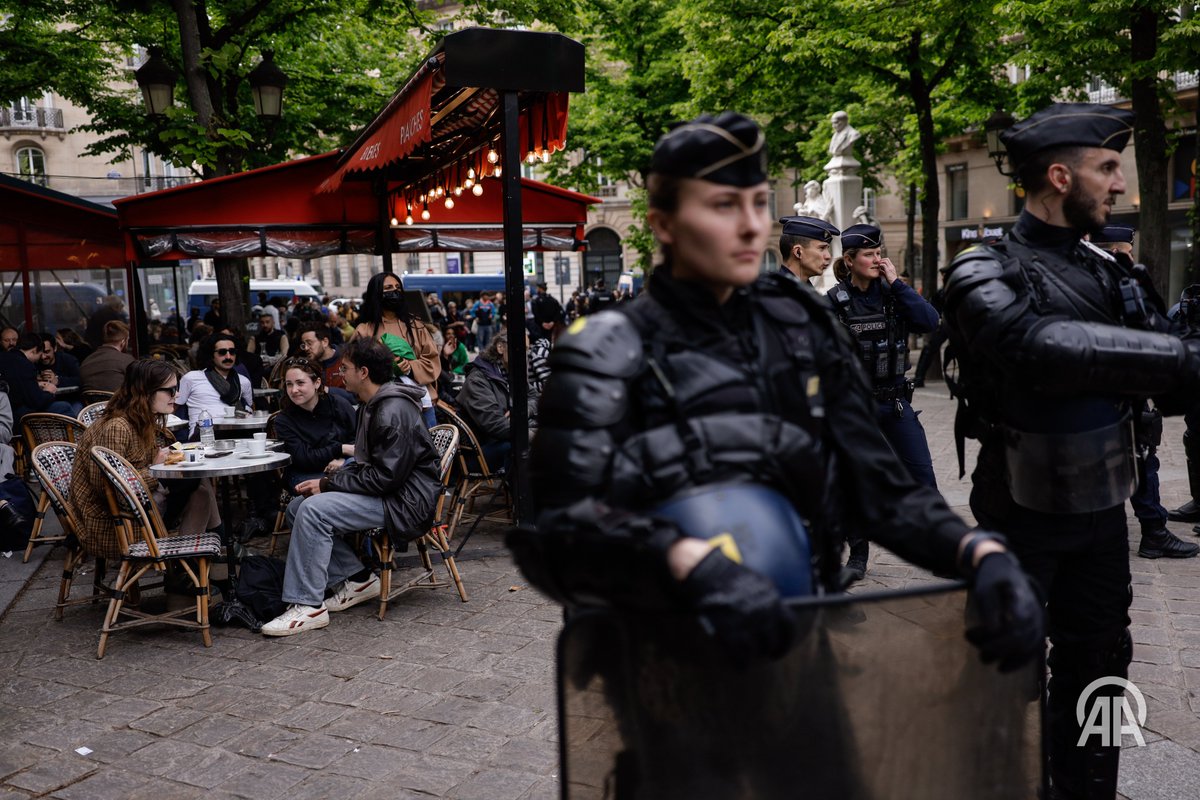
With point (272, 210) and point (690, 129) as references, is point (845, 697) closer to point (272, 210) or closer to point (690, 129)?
point (690, 129)

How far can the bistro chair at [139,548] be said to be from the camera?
5.34 m

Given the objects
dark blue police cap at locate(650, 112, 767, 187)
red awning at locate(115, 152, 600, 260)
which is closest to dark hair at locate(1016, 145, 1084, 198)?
dark blue police cap at locate(650, 112, 767, 187)

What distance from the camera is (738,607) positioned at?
158 cm

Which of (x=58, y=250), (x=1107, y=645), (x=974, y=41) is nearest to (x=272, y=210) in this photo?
(x=58, y=250)

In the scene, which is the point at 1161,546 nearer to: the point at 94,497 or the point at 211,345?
the point at 94,497

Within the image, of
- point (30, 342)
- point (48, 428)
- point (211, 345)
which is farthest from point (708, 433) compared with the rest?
point (30, 342)

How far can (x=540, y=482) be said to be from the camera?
1781 mm

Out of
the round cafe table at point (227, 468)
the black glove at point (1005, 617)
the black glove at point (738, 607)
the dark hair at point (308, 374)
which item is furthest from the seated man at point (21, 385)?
the black glove at point (1005, 617)

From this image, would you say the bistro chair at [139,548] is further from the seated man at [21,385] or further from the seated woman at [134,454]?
the seated man at [21,385]

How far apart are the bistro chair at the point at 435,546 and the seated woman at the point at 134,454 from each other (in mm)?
1198

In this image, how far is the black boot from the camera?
618 centimetres

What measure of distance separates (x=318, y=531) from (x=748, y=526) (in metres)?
4.29

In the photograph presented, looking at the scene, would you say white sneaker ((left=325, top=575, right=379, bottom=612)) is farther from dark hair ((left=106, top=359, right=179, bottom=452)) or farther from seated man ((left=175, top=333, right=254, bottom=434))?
seated man ((left=175, top=333, right=254, bottom=434))

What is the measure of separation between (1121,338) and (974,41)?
51.1 ft
